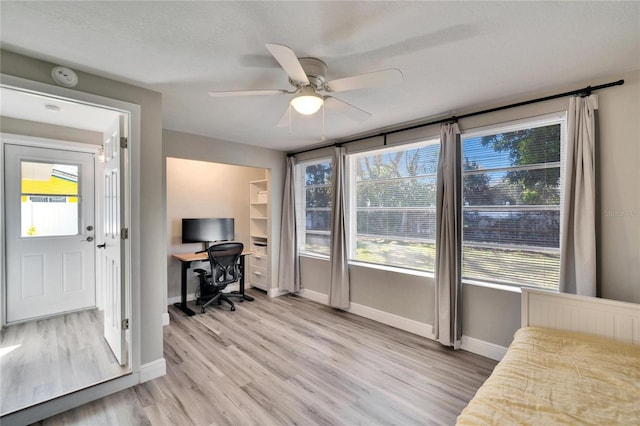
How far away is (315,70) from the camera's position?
1904 millimetres

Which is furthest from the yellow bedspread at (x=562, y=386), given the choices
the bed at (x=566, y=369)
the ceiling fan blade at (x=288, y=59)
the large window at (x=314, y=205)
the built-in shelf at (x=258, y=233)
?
Result: the built-in shelf at (x=258, y=233)

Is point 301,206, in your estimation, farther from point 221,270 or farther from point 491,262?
point 491,262

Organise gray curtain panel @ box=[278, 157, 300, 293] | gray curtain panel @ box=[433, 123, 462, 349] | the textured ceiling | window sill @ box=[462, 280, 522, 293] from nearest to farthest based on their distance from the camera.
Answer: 1. the textured ceiling
2. window sill @ box=[462, 280, 522, 293]
3. gray curtain panel @ box=[433, 123, 462, 349]
4. gray curtain panel @ box=[278, 157, 300, 293]

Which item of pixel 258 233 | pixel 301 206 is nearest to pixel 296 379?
pixel 301 206

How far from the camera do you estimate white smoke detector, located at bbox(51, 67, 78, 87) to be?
1953 millimetres

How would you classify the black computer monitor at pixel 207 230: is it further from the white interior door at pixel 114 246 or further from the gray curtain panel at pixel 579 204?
the gray curtain panel at pixel 579 204

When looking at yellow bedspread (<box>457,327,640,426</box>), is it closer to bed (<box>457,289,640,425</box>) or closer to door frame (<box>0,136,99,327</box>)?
bed (<box>457,289,640,425</box>)

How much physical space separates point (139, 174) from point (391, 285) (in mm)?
2906

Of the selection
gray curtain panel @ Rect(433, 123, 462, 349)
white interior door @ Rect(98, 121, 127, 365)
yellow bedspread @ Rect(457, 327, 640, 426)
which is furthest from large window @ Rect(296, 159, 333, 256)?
yellow bedspread @ Rect(457, 327, 640, 426)

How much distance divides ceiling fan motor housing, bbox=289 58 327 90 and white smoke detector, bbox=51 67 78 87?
1.58 meters

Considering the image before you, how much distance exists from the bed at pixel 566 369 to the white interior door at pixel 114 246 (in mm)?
2556

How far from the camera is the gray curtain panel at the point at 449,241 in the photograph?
2859mm

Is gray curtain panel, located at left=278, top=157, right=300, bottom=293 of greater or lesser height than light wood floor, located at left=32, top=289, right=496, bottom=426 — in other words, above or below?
above

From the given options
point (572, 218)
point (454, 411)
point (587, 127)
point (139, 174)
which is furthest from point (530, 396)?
point (139, 174)
